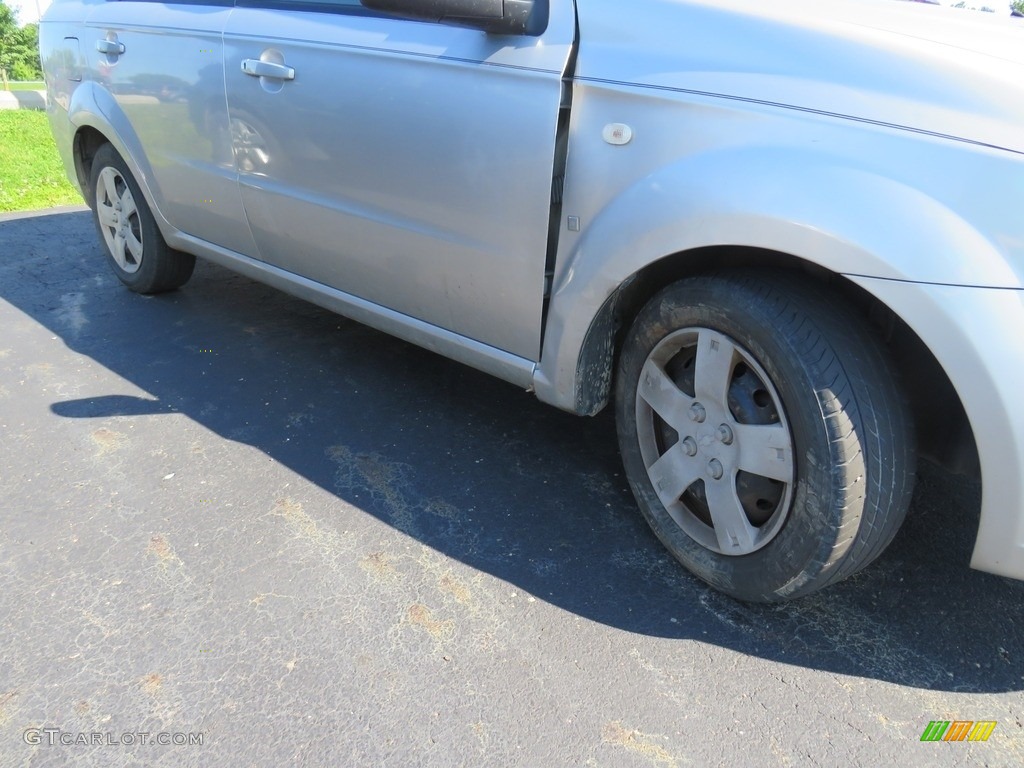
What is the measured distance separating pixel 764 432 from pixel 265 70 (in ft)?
7.10

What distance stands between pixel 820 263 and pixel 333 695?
1461 millimetres

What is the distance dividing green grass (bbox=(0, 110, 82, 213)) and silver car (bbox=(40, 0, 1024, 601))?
15.7ft

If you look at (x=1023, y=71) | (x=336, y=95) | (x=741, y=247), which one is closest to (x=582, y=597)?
(x=741, y=247)

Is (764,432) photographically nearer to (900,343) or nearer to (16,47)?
(900,343)

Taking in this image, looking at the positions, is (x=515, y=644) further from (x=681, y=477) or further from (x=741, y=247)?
(x=741, y=247)

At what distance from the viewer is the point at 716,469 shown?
6.75ft

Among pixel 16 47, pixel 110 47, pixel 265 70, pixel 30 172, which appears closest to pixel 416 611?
pixel 265 70

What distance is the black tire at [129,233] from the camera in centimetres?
400

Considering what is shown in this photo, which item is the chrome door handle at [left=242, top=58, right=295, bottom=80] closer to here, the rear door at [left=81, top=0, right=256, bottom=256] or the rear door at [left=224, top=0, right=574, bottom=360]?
the rear door at [left=224, top=0, right=574, bottom=360]

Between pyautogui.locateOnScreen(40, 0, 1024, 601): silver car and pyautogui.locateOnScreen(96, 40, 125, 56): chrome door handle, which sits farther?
pyautogui.locateOnScreen(96, 40, 125, 56): chrome door handle

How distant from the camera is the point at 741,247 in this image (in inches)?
75.6

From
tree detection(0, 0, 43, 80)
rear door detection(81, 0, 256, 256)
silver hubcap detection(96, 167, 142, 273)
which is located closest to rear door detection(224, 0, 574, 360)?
rear door detection(81, 0, 256, 256)

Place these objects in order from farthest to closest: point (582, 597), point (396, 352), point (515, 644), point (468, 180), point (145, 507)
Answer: point (396, 352), point (145, 507), point (468, 180), point (582, 597), point (515, 644)

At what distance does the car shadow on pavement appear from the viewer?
6.75 feet
